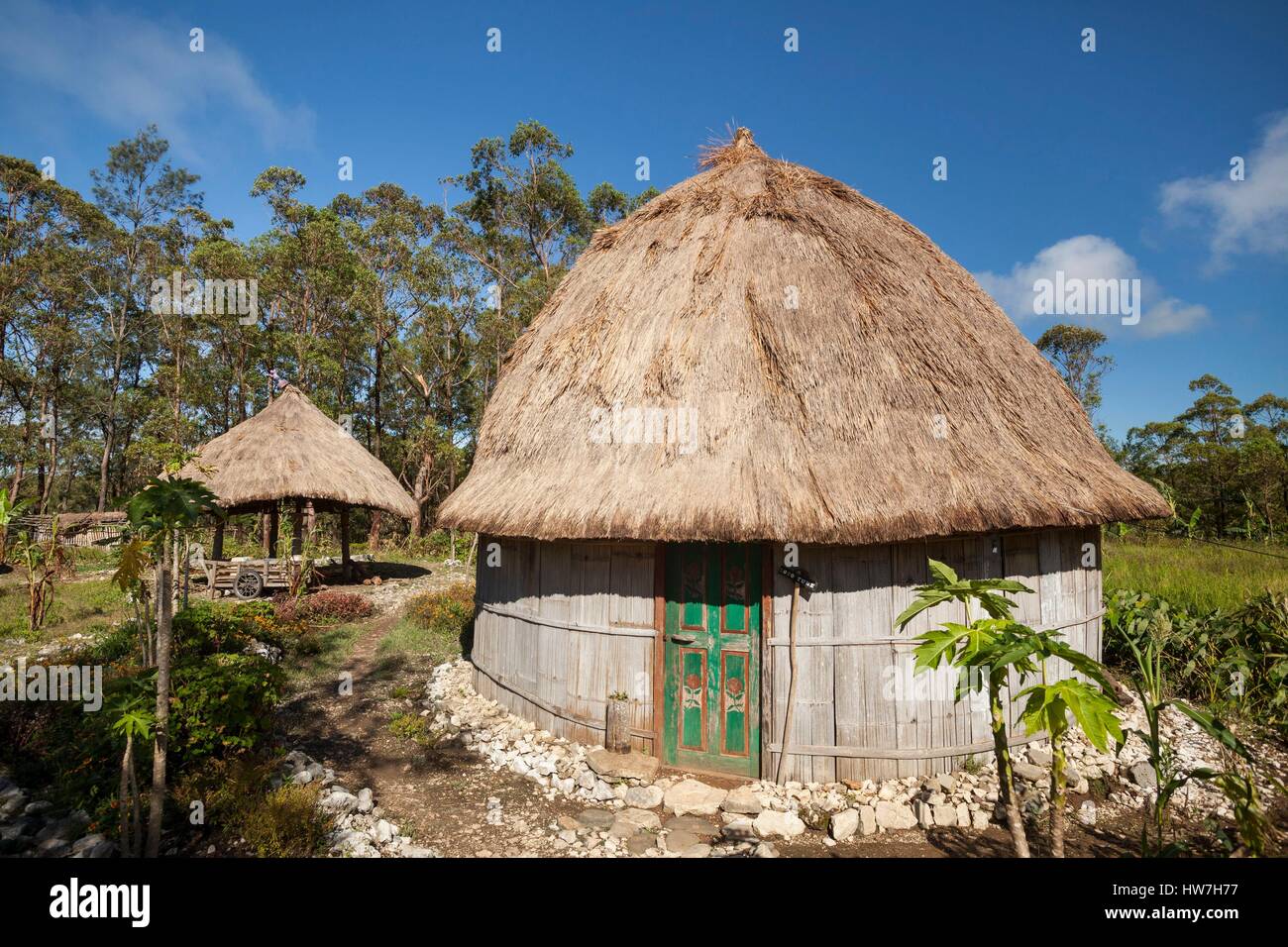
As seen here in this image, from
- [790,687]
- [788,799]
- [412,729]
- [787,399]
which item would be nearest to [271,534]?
[412,729]

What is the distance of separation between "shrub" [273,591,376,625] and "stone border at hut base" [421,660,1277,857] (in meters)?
7.43

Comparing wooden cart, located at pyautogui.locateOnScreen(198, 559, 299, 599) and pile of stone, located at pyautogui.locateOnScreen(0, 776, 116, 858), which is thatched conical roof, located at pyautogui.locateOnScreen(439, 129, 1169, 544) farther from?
wooden cart, located at pyautogui.locateOnScreen(198, 559, 299, 599)

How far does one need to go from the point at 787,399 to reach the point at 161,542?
5659mm

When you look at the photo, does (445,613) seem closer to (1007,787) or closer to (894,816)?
(894,816)

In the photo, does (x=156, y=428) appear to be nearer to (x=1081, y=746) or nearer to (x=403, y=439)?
(x=403, y=439)

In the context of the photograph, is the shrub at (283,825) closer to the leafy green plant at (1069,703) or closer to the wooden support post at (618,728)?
the wooden support post at (618,728)

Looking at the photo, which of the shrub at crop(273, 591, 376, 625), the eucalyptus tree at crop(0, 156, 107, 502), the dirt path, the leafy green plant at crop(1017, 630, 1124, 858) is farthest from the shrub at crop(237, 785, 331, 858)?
the eucalyptus tree at crop(0, 156, 107, 502)

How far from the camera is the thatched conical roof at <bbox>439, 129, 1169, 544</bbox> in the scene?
227 inches

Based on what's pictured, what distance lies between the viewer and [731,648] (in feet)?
19.5

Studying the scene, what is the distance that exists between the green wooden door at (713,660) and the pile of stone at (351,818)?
263 centimetres

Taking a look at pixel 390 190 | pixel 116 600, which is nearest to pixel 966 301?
pixel 116 600

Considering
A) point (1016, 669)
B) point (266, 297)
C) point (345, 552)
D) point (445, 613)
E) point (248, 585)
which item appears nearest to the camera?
point (1016, 669)

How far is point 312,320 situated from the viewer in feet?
90.4
